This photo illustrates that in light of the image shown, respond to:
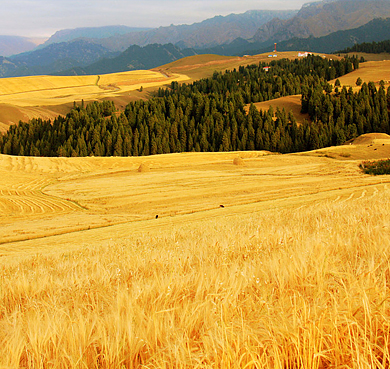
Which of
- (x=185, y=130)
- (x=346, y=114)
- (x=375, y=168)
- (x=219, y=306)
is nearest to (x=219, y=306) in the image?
(x=219, y=306)

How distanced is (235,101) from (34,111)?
97.2m

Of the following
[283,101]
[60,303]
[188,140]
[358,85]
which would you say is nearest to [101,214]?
[60,303]

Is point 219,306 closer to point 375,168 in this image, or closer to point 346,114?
point 375,168

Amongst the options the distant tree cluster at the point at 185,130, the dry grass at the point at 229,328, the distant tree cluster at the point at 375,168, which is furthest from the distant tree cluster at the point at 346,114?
the dry grass at the point at 229,328

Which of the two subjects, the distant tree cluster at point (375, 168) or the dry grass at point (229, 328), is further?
the distant tree cluster at point (375, 168)

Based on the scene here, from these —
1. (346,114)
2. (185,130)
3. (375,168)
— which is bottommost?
(375,168)

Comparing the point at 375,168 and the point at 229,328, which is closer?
the point at 229,328

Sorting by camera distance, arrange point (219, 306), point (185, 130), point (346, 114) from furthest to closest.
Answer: point (185, 130) → point (346, 114) → point (219, 306)

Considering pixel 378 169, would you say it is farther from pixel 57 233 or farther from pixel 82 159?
pixel 82 159

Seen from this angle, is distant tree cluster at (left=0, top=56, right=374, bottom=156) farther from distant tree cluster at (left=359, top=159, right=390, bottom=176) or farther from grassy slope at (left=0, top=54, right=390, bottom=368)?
grassy slope at (left=0, top=54, right=390, bottom=368)

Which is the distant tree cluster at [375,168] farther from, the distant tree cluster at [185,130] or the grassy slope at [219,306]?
the distant tree cluster at [185,130]

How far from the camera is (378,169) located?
34.5 m

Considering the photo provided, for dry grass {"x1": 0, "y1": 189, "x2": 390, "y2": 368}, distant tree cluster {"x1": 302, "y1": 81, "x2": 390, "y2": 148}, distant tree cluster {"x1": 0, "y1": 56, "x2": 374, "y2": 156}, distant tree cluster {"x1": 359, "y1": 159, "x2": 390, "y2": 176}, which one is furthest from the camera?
distant tree cluster {"x1": 0, "y1": 56, "x2": 374, "y2": 156}

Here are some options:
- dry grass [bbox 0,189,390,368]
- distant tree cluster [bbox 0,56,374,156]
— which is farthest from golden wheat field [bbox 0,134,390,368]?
distant tree cluster [bbox 0,56,374,156]
